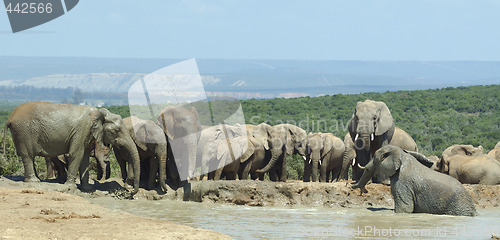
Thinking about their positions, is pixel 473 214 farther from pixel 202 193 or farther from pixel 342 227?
pixel 202 193

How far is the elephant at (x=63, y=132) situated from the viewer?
1645 centimetres

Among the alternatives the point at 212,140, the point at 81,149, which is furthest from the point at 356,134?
the point at 81,149

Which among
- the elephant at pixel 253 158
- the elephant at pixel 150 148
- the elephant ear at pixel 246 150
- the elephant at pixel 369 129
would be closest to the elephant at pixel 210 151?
the elephant ear at pixel 246 150

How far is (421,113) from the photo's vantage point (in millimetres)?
72188

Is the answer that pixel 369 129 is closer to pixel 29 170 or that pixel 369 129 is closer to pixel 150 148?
pixel 150 148

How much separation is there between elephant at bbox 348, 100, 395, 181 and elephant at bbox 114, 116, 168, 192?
4.90 m

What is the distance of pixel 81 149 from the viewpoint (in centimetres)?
1673

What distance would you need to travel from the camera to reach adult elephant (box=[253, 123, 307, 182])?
21.7 meters

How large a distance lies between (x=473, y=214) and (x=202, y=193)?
19.3ft

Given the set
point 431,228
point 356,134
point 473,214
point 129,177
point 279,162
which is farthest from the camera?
point 279,162

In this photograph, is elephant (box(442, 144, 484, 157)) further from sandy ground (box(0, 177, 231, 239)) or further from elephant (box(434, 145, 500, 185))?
sandy ground (box(0, 177, 231, 239))

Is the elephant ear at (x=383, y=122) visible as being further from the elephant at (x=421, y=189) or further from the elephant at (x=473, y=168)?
the elephant at (x=421, y=189)

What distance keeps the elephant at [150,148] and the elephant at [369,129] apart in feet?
16.1

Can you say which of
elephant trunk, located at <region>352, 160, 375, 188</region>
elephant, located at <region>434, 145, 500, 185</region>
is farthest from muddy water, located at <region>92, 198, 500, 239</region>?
elephant, located at <region>434, 145, 500, 185</region>
